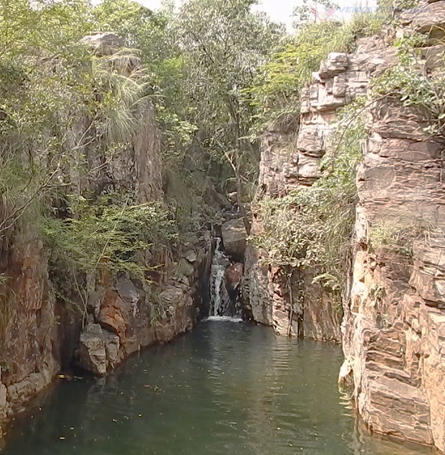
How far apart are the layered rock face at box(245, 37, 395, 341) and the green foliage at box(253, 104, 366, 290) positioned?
88 cm

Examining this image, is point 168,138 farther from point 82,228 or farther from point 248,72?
point 82,228

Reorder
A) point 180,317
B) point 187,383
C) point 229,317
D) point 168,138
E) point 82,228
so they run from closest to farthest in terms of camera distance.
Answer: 1. point 187,383
2. point 82,228
3. point 180,317
4. point 168,138
5. point 229,317

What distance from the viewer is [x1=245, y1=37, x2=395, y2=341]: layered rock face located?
16.3 m

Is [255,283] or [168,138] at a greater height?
[168,138]

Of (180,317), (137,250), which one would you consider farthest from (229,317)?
(137,250)

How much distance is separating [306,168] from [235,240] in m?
6.28

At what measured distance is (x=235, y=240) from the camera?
74.9 ft

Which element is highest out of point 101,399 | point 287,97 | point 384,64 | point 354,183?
point 287,97

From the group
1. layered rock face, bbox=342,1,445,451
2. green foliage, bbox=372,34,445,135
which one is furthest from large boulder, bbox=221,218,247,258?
green foliage, bbox=372,34,445,135

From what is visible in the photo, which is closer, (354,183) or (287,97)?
(354,183)

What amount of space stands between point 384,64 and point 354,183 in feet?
7.85

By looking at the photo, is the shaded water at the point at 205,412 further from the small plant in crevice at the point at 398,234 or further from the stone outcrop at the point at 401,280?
the small plant in crevice at the point at 398,234

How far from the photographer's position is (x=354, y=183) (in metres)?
11.2

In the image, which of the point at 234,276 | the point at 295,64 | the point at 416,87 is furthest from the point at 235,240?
the point at 416,87
